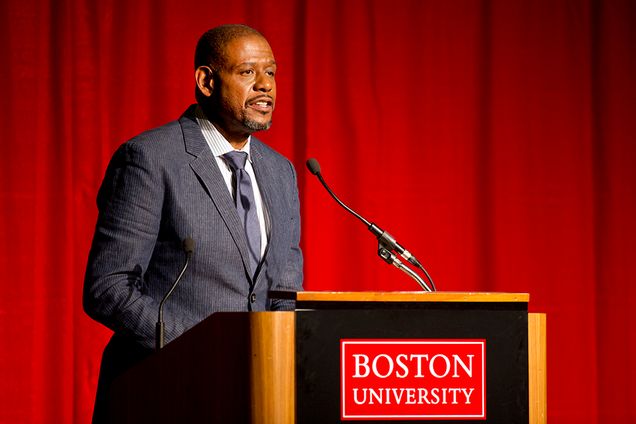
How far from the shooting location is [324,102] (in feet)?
11.2

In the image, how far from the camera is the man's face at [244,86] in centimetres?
204

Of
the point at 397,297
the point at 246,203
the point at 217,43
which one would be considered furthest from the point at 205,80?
the point at 397,297

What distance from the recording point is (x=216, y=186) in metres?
1.89

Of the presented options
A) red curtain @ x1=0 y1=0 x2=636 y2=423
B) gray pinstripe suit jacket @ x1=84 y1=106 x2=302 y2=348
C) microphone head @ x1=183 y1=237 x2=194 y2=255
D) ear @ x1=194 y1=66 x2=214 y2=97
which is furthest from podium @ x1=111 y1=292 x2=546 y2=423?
red curtain @ x1=0 y1=0 x2=636 y2=423

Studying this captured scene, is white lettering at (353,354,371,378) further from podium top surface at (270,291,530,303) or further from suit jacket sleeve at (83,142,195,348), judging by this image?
suit jacket sleeve at (83,142,195,348)

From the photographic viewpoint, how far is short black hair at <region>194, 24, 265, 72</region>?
2.07m

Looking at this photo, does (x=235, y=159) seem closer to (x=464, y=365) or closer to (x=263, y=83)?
(x=263, y=83)

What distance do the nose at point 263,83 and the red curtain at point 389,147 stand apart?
127cm

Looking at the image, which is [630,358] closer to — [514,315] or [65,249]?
[65,249]

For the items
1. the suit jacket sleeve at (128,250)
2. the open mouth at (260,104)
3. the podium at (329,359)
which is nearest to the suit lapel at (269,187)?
the open mouth at (260,104)

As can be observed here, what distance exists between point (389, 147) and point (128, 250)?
5.95 feet

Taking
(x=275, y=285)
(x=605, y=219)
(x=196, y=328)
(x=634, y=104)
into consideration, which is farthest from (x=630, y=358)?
(x=196, y=328)

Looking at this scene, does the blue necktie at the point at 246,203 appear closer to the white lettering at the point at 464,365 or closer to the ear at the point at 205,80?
the ear at the point at 205,80

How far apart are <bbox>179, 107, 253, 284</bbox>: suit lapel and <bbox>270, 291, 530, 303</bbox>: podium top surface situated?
18.5 inches
